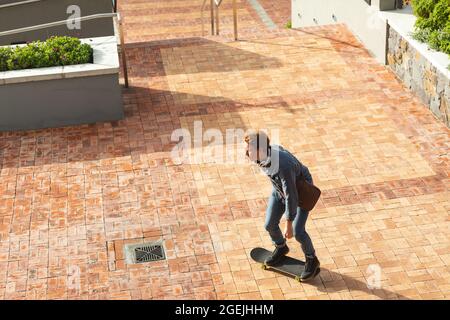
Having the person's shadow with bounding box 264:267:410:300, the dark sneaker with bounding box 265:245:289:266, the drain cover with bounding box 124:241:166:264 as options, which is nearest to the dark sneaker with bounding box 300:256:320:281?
the person's shadow with bounding box 264:267:410:300

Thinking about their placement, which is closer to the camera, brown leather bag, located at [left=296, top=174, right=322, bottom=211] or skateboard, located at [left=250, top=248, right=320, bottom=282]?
brown leather bag, located at [left=296, top=174, right=322, bottom=211]

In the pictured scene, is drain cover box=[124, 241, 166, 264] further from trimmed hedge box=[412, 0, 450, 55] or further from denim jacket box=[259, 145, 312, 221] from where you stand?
trimmed hedge box=[412, 0, 450, 55]

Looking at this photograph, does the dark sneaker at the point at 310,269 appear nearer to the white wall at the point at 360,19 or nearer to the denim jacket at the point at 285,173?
the denim jacket at the point at 285,173

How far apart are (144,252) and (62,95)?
3562mm

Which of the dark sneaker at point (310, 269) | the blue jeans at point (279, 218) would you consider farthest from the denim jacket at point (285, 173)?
the dark sneaker at point (310, 269)

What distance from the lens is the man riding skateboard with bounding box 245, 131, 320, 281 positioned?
317 inches

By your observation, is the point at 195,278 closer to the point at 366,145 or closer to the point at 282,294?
the point at 282,294

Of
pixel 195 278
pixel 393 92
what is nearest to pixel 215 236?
pixel 195 278

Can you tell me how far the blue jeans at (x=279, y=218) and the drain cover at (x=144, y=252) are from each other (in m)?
1.40

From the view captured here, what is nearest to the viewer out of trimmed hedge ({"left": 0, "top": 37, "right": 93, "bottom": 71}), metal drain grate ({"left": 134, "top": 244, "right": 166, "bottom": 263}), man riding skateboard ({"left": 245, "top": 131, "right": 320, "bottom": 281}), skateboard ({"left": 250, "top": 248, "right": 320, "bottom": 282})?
man riding skateboard ({"left": 245, "top": 131, "right": 320, "bottom": 281})

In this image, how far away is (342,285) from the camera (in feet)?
29.0

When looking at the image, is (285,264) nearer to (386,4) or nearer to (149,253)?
(149,253)

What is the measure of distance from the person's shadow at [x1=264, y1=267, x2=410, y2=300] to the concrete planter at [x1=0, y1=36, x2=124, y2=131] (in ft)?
14.5

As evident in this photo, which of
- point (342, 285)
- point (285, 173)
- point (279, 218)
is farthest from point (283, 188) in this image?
point (342, 285)
